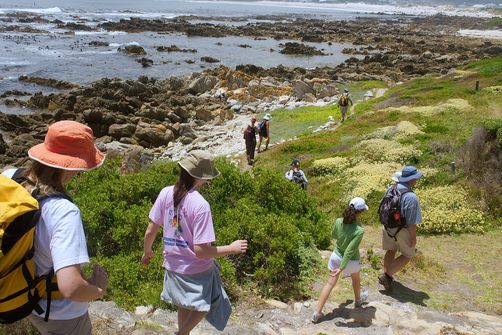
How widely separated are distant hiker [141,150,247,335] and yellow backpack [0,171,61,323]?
1.40m

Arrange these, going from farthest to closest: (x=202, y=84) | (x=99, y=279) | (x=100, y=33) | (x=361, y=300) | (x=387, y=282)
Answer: (x=100, y=33)
(x=202, y=84)
(x=387, y=282)
(x=361, y=300)
(x=99, y=279)

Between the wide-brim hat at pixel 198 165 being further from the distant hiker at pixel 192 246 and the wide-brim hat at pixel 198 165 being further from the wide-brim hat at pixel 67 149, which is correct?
the wide-brim hat at pixel 67 149

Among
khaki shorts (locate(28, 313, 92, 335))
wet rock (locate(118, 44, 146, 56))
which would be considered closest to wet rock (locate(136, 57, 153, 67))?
wet rock (locate(118, 44, 146, 56))

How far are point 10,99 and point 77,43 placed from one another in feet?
100

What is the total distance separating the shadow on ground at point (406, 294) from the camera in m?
7.49

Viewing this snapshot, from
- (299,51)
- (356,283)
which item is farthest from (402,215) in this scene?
(299,51)

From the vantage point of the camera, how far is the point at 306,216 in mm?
10211

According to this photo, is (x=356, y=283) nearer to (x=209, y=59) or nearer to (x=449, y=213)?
(x=449, y=213)

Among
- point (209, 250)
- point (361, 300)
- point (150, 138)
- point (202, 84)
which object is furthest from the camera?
point (202, 84)

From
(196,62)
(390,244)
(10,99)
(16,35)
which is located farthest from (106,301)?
(16,35)

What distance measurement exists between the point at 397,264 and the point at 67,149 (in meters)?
5.69

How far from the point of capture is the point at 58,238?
3.13 metres

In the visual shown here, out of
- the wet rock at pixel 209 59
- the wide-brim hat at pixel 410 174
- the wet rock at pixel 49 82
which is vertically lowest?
the wet rock at pixel 49 82

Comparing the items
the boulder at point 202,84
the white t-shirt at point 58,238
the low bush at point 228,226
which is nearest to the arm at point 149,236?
the low bush at point 228,226
